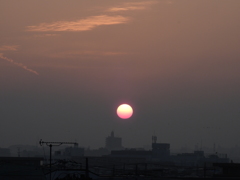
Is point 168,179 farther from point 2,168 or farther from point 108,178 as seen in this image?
point 2,168

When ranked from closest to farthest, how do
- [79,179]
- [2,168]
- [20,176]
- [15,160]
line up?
[79,179], [20,176], [2,168], [15,160]

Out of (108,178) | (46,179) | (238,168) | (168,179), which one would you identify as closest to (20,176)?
(46,179)

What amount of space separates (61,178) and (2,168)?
397 inches

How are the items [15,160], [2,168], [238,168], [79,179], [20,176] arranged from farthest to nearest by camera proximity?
[15,160] < [238,168] < [2,168] < [20,176] < [79,179]

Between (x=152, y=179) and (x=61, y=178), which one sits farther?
(x=152, y=179)

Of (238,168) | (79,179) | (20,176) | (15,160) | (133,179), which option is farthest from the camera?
(15,160)

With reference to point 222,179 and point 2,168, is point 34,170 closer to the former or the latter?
point 2,168

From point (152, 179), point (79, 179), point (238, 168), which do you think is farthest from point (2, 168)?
point (238, 168)

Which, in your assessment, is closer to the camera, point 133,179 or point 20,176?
point 20,176

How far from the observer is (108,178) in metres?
68.9

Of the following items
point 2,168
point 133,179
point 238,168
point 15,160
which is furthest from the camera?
point 15,160

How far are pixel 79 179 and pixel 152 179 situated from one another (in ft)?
57.8

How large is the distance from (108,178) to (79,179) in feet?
55.4

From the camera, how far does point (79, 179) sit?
5241 cm
